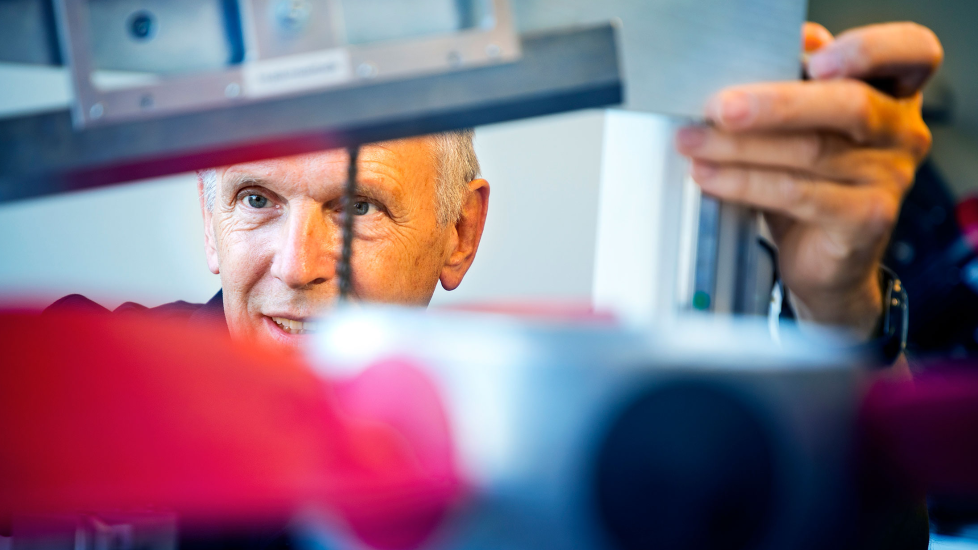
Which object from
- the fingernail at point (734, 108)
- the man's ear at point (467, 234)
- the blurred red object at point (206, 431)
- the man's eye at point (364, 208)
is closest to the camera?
the blurred red object at point (206, 431)

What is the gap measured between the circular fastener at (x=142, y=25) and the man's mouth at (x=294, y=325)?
0.99 meters

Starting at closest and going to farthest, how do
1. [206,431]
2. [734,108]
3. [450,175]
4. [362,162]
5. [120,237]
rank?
[206,431] → [734,108] → [362,162] → [450,175] → [120,237]

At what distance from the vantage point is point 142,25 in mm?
334

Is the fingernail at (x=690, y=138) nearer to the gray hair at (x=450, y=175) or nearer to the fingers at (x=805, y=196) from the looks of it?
the fingers at (x=805, y=196)

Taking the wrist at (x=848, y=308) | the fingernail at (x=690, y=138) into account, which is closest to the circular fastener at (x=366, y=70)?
the fingernail at (x=690, y=138)

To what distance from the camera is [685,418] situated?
26 cm

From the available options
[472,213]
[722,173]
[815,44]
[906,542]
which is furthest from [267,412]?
[472,213]

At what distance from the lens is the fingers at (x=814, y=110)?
0.42m

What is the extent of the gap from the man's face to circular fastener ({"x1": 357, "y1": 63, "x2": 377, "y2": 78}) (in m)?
0.90

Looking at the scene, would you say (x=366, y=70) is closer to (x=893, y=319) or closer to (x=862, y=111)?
(x=862, y=111)

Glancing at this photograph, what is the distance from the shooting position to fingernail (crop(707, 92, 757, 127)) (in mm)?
420

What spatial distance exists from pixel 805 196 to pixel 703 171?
9 centimetres

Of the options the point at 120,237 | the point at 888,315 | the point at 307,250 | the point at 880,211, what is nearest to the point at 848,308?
the point at 888,315

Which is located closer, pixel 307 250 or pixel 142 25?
pixel 142 25
